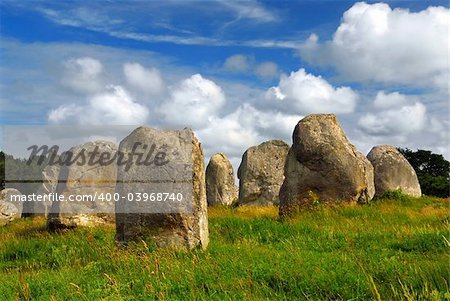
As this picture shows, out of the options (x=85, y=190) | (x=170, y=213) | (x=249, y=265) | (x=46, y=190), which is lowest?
(x=249, y=265)

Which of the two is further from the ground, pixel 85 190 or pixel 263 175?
pixel 263 175

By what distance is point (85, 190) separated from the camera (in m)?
19.1

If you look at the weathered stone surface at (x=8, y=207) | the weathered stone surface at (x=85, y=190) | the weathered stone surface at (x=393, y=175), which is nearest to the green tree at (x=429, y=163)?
the weathered stone surface at (x=393, y=175)

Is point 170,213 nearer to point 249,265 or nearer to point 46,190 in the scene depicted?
point 249,265

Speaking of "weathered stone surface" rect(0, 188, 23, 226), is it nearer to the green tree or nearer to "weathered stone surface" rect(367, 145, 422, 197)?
"weathered stone surface" rect(367, 145, 422, 197)

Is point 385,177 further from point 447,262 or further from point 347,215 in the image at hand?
point 447,262

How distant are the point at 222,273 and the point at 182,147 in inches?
185

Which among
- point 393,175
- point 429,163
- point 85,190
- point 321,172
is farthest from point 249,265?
point 429,163

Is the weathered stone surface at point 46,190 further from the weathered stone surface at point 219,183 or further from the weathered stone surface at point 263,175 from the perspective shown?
the weathered stone surface at point 263,175

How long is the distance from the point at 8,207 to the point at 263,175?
1360cm

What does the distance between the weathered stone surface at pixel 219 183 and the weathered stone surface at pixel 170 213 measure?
815 inches

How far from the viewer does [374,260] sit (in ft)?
32.5

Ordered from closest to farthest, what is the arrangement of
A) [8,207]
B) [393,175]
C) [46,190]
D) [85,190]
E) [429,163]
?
[85,190] → [8,207] → [393,175] → [46,190] → [429,163]

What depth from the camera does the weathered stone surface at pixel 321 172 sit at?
20266 mm
